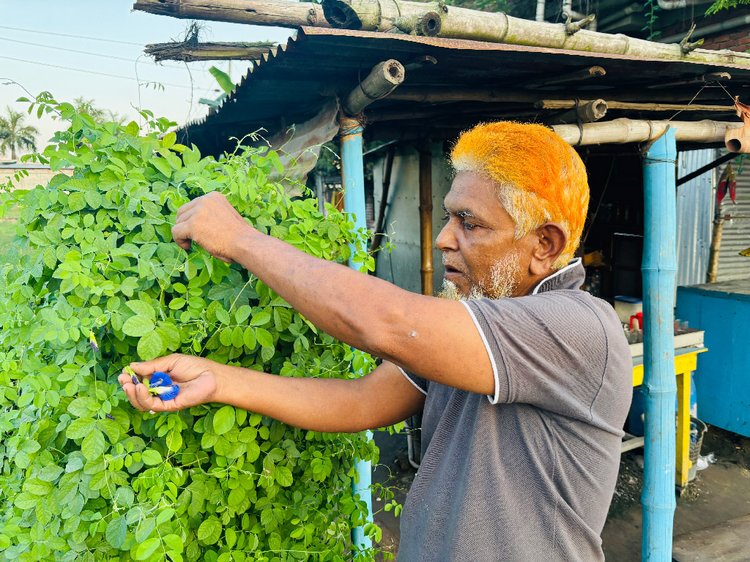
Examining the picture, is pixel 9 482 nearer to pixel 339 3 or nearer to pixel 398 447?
pixel 339 3

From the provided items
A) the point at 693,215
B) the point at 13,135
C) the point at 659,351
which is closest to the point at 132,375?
the point at 659,351

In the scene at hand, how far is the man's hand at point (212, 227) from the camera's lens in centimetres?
119

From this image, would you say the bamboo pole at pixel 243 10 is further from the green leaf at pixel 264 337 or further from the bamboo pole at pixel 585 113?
the green leaf at pixel 264 337

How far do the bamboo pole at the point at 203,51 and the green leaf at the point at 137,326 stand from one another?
107 inches

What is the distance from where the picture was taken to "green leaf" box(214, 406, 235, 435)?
1.26 metres

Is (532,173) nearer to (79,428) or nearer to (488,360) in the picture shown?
(488,360)

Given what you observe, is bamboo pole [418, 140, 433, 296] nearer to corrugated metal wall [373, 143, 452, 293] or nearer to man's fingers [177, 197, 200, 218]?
corrugated metal wall [373, 143, 452, 293]

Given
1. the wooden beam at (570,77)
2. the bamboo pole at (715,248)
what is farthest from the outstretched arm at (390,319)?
the bamboo pole at (715,248)

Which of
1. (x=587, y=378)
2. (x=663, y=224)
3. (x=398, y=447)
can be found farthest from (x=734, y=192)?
(x=587, y=378)

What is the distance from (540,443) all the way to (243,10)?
8.22 ft

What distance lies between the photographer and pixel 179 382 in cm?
121

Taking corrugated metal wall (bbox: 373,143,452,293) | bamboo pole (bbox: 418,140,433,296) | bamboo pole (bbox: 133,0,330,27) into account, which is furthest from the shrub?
corrugated metal wall (bbox: 373,143,452,293)

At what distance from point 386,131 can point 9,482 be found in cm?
403

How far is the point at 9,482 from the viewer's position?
140cm
